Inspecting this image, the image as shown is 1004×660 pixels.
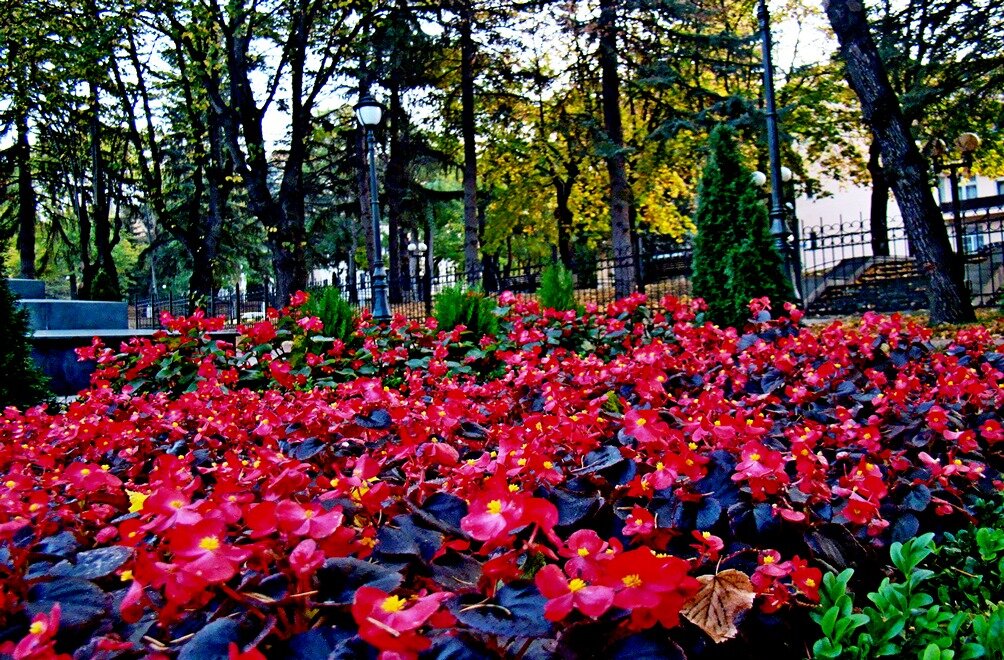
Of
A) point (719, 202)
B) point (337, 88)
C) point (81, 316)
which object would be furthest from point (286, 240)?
point (719, 202)

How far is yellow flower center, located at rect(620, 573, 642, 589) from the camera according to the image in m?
0.92

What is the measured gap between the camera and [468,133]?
18938 mm

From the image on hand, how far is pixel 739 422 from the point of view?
1917 mm

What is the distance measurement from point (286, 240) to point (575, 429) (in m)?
13.2

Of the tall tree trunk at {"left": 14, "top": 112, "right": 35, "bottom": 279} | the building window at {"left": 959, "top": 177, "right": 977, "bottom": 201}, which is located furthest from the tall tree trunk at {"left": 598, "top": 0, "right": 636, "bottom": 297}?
the building window at {"left": 959, "top": 177, "right": 977, "bottom": 201}

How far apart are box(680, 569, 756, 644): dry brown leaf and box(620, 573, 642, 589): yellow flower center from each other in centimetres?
24

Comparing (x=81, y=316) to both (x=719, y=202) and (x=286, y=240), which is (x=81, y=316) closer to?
(x=286, y=240)

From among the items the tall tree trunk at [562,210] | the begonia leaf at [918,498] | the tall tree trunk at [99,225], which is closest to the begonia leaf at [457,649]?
the begonia leaf at [918,498]

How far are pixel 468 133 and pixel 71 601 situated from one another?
61.2 feet

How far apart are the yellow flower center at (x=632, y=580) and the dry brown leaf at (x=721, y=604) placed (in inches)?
9.6

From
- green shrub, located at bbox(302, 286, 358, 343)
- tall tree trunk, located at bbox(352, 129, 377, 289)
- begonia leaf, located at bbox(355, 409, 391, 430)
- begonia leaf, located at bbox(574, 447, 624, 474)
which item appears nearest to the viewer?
begonia leaf, located at bbox(574, 447, 624, 474)

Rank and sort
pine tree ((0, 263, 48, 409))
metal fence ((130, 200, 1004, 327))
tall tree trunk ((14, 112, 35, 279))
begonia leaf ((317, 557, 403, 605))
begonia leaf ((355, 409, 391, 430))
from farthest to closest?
tall tree trunk ((14, 112, 35, 279)) < metal fence ((130, 200, 1004, 327)) < pine tree ((0, 263, 48, 409)) < begonia leaf ((355, 409, 391, 430)) < begonia leaf ((317, 557, 403, 605))

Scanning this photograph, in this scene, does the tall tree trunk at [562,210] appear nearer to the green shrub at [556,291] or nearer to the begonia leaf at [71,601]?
the green shrub at [556,291]

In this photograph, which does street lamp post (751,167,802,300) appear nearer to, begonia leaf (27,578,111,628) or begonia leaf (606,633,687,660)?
begonia leaf (606,633,687,660)
